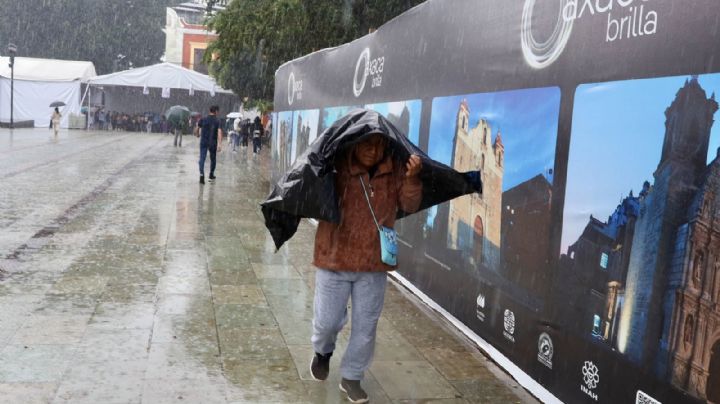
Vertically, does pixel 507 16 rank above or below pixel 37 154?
above

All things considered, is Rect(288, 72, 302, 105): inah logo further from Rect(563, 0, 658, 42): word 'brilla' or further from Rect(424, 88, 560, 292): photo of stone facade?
Rect(563, 0, 658, 42): word 'brilla'

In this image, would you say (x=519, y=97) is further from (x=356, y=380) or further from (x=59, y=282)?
(x=59, y=282)

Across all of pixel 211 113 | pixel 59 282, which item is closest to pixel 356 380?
pixel 59 282

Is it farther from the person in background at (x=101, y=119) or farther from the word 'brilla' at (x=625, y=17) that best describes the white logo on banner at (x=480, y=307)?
the person in background at (x=101, y=119)

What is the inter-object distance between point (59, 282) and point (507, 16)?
14.7 ft

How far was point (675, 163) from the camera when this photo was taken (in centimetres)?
353

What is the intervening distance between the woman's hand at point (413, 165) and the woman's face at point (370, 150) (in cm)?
20

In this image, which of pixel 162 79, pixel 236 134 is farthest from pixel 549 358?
pixel 162 79

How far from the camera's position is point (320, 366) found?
4.76 m

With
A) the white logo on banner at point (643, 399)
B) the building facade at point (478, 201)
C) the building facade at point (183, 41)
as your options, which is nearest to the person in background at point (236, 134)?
the building facade at point (478, 201)

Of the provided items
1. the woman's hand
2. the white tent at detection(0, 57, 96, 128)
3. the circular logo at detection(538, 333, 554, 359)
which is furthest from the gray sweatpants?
the white tent at detection(0, 57, 96, 128)

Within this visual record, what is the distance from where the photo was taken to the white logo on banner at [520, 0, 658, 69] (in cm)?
390

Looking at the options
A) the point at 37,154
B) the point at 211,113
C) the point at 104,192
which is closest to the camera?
the point at 104,192

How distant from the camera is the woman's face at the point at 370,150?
443 cm
